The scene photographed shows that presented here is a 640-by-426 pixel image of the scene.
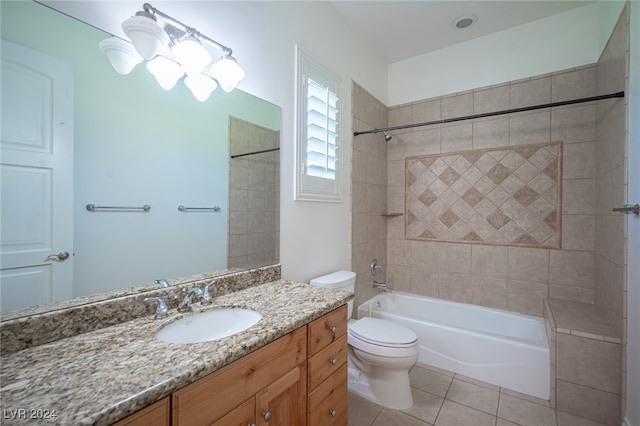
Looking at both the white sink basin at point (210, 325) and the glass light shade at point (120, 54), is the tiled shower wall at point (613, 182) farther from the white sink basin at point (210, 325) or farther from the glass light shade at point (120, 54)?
the glass light shade at point (120, 54)

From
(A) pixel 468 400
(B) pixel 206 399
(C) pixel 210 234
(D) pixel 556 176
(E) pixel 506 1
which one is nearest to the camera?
(B) pixel 206 399

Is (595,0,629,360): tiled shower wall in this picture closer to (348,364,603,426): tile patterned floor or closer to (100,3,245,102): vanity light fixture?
(348,364,603,426): tile patterned floor

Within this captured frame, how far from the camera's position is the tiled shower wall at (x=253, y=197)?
149 centimetres

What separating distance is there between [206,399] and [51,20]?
129cm

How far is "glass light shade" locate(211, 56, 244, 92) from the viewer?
132 centimetres

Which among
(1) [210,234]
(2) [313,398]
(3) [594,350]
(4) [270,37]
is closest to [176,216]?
(1) [210,234]

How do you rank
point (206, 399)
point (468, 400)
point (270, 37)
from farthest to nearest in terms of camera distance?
point (468, 400)
point (270, 37)
point (206, 399)

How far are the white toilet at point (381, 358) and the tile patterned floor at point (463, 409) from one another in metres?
0.07

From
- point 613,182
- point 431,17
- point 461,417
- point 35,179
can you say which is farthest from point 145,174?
point 613,182

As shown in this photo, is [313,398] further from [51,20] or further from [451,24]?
[451,24]

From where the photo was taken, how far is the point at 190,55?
3.87 feet

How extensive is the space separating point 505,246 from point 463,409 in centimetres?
143

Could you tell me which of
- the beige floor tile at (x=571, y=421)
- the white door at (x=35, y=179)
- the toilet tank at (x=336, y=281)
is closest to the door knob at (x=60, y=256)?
the white door at (x=35, y=179)

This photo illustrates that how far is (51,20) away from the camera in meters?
0.90
